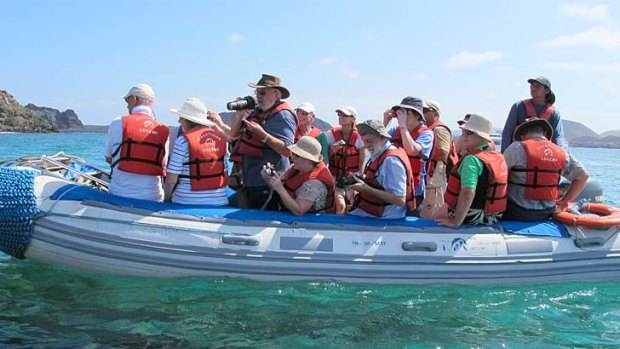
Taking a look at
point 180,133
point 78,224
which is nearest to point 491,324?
point 180,133

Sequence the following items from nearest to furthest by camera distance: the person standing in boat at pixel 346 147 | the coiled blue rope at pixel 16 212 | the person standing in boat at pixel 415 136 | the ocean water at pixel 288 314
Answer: the ocean water at pixel 288 314 → the coiled blue rope at pixel 16 212 → the person standing in boat at pixel 415 136 → the person standing in boat at pixel 346 147

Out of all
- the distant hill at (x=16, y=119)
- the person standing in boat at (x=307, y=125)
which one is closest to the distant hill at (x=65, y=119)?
the distant hill at (x=16, y=119)

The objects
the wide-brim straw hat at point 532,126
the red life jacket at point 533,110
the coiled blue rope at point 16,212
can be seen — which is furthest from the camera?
the red life jacket at point 533,110

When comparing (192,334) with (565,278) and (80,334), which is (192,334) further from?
(565,278)

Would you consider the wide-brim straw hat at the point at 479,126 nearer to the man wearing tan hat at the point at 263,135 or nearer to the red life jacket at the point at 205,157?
the man wearing tan hat at the point at 263,135

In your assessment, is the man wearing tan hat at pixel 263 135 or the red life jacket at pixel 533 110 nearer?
the man wearing tan hat at pixel 263 135

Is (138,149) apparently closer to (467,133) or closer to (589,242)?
(467,133)

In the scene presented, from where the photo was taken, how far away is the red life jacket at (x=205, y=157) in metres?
4.91

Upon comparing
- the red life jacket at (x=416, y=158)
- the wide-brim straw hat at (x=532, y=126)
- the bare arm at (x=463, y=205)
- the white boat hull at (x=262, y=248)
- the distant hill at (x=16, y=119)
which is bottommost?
the white boat hull at (x=262, y=248)

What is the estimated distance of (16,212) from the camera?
500cm

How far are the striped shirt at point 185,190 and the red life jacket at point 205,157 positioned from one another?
38 mm

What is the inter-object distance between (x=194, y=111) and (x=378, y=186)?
1778 millimetres

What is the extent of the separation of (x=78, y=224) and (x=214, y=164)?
4.32ft

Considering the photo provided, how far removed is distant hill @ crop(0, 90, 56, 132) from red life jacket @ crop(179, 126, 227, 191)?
261ft
